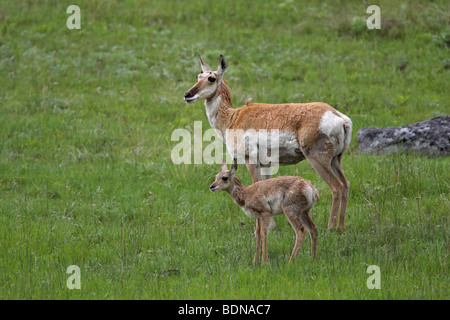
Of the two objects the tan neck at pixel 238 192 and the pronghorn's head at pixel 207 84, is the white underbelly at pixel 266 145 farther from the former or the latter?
the tan neck at pixel 238 192

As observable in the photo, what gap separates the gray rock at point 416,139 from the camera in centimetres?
1108

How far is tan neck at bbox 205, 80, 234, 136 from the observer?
9444mm

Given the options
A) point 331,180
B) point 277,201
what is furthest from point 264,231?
point 331,180

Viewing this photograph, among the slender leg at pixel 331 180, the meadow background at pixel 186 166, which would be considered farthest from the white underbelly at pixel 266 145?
the meadow background at pixel 186 166

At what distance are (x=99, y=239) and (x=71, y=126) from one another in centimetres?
565

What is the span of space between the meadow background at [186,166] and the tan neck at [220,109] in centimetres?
128

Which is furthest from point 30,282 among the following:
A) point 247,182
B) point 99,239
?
point 247,182

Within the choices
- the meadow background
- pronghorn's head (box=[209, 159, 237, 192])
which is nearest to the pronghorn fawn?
pronghorn's head (box=[209, 159, 237, 192])

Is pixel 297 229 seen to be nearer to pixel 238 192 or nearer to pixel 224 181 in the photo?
pixel 238 192

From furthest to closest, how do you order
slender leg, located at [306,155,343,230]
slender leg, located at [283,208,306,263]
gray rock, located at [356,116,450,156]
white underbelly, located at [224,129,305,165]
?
gray rock, located at [356,116,450,156] < white underbelly, located at [224,129,305,165] < slender leg, located at [306,155,343,230] < slender leg, located at [283,208,306,263]

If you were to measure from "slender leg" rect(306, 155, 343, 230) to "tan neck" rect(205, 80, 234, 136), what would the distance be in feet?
5.54

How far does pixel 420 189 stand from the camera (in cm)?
948

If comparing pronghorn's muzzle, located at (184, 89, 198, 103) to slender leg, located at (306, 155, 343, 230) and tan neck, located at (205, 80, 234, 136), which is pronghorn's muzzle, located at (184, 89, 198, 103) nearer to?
tan neck, located at (205, 80, 234, 136)
